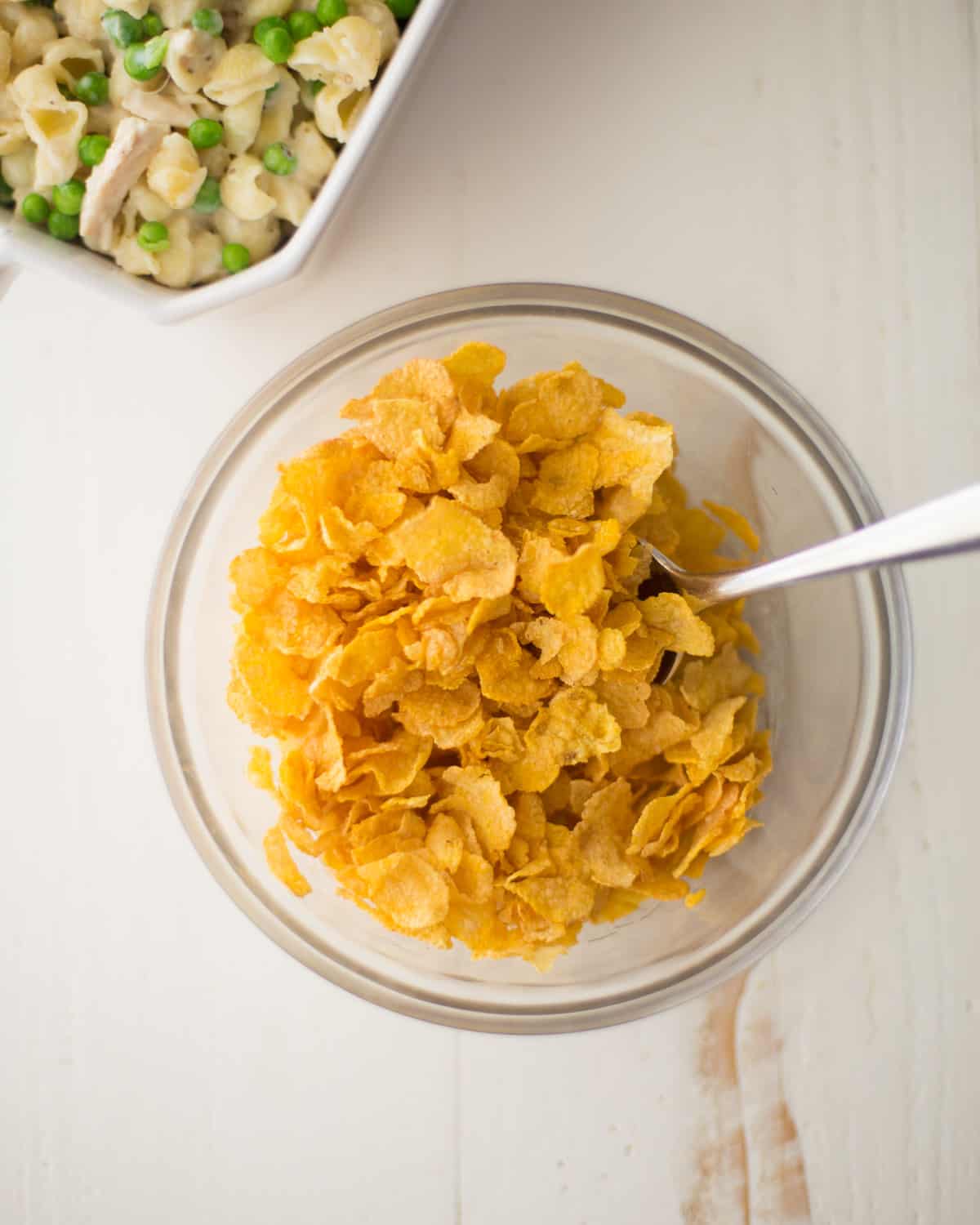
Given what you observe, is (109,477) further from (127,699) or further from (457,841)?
(457,841)

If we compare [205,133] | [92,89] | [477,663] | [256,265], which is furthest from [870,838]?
[92,89]

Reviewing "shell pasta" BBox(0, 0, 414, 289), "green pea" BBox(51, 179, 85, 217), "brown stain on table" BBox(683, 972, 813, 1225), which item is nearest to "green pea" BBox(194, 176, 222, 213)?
"shell pasta" BBox(0, 0, 414, 289)

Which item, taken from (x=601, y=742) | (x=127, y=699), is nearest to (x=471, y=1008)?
(x=601, y=742)

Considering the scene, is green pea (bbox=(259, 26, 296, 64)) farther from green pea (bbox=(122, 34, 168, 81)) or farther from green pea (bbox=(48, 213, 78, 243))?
green pea (bbox=(48, 213, 78, 243))

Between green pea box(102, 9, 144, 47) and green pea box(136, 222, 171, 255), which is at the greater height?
green pea box(102, 9, 144, 47)

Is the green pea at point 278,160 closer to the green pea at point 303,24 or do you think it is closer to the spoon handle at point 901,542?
the green pea at point 303,24
